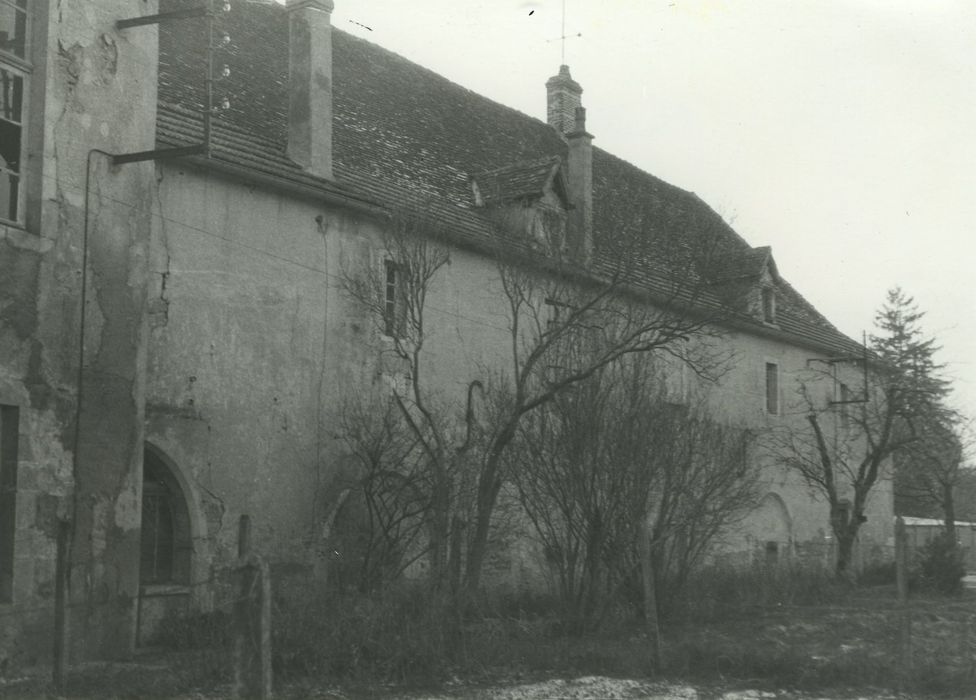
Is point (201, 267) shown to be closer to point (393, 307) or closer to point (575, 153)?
point (393, 307)

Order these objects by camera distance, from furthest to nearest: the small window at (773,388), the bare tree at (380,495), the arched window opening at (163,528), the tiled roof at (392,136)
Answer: the small window at (773,388) → the tiled roof at (392,136) → the bare tree at (380,495) → the arched window opening at (163,528)

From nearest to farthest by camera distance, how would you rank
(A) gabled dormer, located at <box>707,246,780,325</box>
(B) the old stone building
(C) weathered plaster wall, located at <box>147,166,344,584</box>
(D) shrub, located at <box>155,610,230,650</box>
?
(B) the old stone building → (D) shrub, located at <box>155,610,230,650</box> → (C) weathered plaster wall, located at <box>147,166,344,584</box> → (A) gabled dormer, located at <box>707,246,780,325</box>

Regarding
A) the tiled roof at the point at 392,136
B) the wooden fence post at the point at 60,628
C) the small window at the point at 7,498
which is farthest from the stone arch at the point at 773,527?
the wooden fence post at the point at 60,628

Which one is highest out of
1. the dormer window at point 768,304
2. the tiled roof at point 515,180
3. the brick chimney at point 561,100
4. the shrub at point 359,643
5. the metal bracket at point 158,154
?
the brick chimney at point 561,100

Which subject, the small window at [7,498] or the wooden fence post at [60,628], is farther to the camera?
the small window at [7,498]

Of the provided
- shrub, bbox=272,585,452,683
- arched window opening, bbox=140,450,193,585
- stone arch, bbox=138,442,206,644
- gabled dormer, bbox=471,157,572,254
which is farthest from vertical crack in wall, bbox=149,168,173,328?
gabled dormer, bbox=471,157,572,254

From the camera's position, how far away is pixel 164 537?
625 inches

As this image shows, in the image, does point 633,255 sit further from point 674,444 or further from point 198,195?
point 198,195

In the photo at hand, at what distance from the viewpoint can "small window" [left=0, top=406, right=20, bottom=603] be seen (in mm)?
11727

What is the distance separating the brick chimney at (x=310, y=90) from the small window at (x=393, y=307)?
2.01 m

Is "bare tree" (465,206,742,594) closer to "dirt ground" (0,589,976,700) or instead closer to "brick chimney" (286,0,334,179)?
"dirt ground" (0,589,976,700)

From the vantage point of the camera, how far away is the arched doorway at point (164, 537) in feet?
50.6

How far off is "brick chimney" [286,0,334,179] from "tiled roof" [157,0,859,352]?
0.32 metres

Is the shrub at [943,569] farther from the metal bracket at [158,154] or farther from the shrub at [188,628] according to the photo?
the metal bracket at [158,154]
